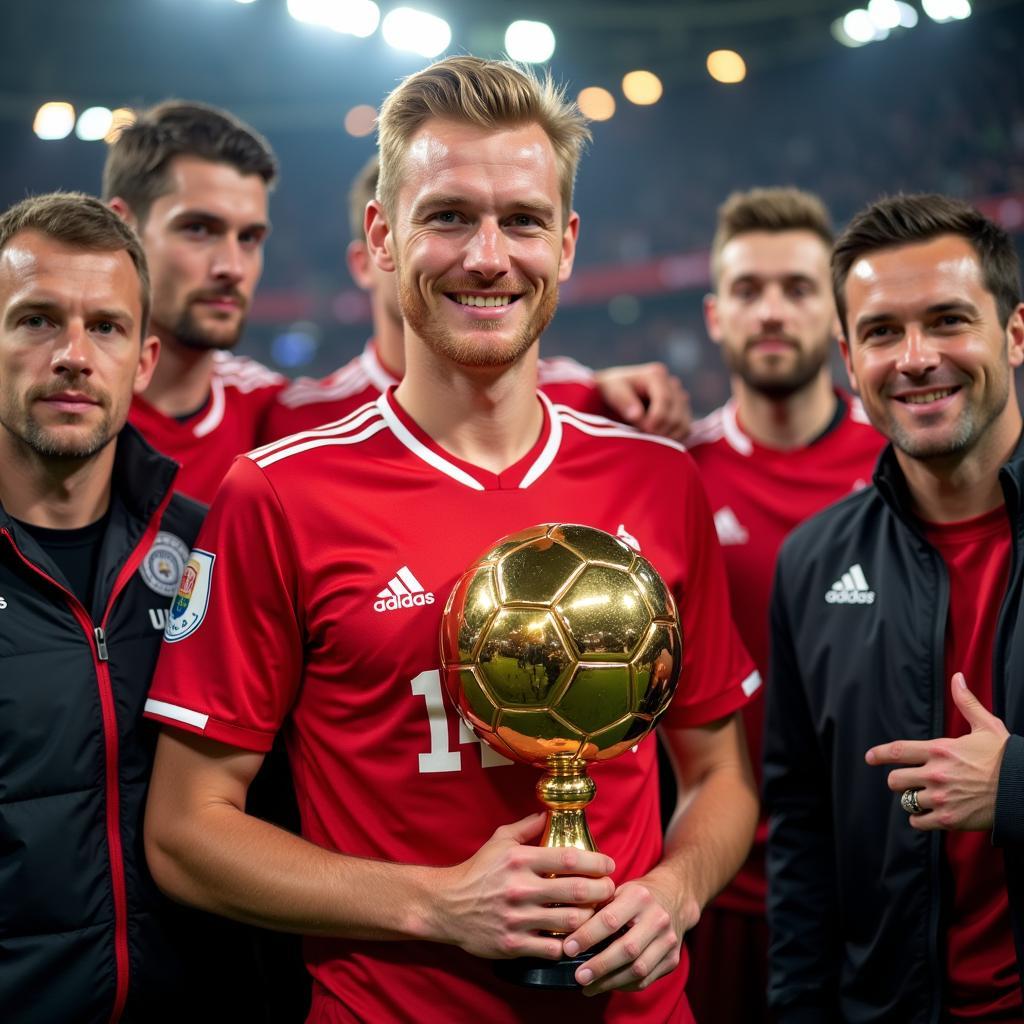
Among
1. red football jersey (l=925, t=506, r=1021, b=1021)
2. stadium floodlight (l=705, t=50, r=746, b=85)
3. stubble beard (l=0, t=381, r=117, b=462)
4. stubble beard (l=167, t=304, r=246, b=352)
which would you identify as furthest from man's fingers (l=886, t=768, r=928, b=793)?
stadium floodlight (l=705, t=50, r=746, b=85)

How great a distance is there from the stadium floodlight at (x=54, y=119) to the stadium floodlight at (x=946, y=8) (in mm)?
11096

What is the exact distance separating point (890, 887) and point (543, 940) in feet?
3.17

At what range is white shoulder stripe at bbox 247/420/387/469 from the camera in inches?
78.8

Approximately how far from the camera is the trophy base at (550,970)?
63.1 inches

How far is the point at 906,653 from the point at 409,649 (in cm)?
106

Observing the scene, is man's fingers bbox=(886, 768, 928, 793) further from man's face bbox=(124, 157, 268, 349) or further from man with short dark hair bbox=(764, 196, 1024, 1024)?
man's face bbox=(124, 157, 268, 349)

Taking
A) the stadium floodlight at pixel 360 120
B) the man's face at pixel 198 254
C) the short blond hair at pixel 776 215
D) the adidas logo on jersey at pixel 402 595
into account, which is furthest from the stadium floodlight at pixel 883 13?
the adidas logo on jersey at pixel 402 595

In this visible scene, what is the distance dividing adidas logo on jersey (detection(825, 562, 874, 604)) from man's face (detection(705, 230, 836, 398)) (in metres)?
1.12

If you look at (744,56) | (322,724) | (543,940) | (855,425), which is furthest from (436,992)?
(744,56)

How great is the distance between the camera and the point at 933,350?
235cm

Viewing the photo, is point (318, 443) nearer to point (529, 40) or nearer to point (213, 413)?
point (213, 413)

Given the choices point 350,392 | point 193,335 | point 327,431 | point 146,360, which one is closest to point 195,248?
point 193,335

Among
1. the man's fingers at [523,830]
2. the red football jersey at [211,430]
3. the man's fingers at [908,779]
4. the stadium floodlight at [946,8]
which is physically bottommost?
the man's fingers at [523,830]

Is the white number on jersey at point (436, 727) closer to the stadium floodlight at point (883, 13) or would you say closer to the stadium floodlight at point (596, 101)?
the stadium floodlight at point (883, 13)
